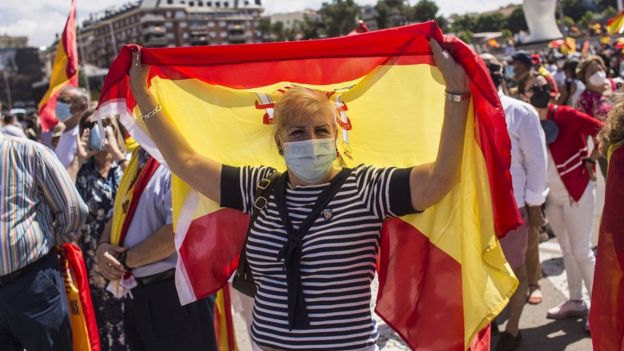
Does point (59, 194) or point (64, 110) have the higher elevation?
point (64, 110)

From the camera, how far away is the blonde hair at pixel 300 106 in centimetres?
220

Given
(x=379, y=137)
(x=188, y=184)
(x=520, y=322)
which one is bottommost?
(x=520, y=322)

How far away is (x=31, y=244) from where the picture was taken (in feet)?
10.4

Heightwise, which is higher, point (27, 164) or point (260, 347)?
point (27, 164)

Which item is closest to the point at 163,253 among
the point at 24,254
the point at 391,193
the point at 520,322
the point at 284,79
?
the point at 24,254

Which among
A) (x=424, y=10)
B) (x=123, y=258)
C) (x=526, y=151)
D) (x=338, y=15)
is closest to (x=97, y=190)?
(x=123, y=258)

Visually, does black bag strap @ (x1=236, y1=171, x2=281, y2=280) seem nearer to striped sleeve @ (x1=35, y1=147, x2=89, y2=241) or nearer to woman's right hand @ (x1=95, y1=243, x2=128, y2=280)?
woman's right hand @ (x1=95, y1=243, x2=128, y2=280)

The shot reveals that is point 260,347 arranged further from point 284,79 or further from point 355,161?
point 284,79

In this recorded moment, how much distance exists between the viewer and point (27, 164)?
3.19 metres

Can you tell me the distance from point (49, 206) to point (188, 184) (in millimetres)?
1112

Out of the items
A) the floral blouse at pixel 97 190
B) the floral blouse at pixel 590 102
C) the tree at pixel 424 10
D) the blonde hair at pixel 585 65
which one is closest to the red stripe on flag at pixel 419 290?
the floral blouse at pixel 97 190

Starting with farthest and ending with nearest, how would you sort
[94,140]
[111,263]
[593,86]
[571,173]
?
[593,86] → [571,173] → [94,140] → [111,263]

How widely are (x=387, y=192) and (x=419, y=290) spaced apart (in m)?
0.44

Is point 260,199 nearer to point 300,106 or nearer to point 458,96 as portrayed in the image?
point 300,106
